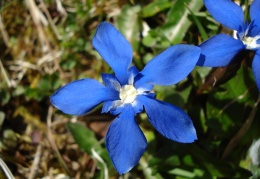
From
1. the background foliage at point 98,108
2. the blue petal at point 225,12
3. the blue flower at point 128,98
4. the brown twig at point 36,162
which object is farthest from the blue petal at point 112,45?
the brown twig at point 36,162

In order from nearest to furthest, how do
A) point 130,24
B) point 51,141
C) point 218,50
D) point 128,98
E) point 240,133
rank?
point 218,50 → point 128,98 → point 240,133 → point 51,141 → point 130,24

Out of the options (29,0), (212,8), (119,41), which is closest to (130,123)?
(119,41)

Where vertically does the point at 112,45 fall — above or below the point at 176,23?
above

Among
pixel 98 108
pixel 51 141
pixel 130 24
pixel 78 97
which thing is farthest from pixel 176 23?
pixel 78 97

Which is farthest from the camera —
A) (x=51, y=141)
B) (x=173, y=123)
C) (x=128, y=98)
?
(x=51, y=141)

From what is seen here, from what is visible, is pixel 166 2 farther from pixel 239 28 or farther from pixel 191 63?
pixel 191 63

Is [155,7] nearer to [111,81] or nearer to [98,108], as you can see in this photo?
[98,108]

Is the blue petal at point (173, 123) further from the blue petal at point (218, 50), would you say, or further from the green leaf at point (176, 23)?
the green leaf at point (176, 23)

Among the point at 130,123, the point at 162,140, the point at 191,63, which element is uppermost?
the point at 191,63
